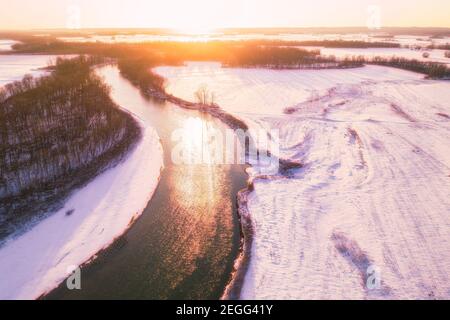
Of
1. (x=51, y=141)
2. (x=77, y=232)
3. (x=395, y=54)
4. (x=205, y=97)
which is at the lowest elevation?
(x=77, y=232)

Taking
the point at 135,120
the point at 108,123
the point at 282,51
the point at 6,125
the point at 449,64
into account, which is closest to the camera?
the point at 6,125

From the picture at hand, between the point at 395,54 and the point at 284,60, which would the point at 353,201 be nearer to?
the point at 284,60

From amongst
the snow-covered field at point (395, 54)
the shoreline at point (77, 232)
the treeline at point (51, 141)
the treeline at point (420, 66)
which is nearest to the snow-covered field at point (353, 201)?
the shoreline at point (77, 232)

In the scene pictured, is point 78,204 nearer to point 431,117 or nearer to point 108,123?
point 108,123

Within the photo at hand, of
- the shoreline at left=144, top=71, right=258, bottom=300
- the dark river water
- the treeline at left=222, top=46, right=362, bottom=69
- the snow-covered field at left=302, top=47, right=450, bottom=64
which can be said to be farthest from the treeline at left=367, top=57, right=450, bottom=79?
the dark river water

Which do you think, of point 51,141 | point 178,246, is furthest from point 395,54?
point 178,246

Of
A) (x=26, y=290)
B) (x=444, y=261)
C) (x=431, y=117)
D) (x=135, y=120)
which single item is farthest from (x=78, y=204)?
(x=431, y=117)

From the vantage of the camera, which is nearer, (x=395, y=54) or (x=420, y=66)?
(x=420, y=66)
